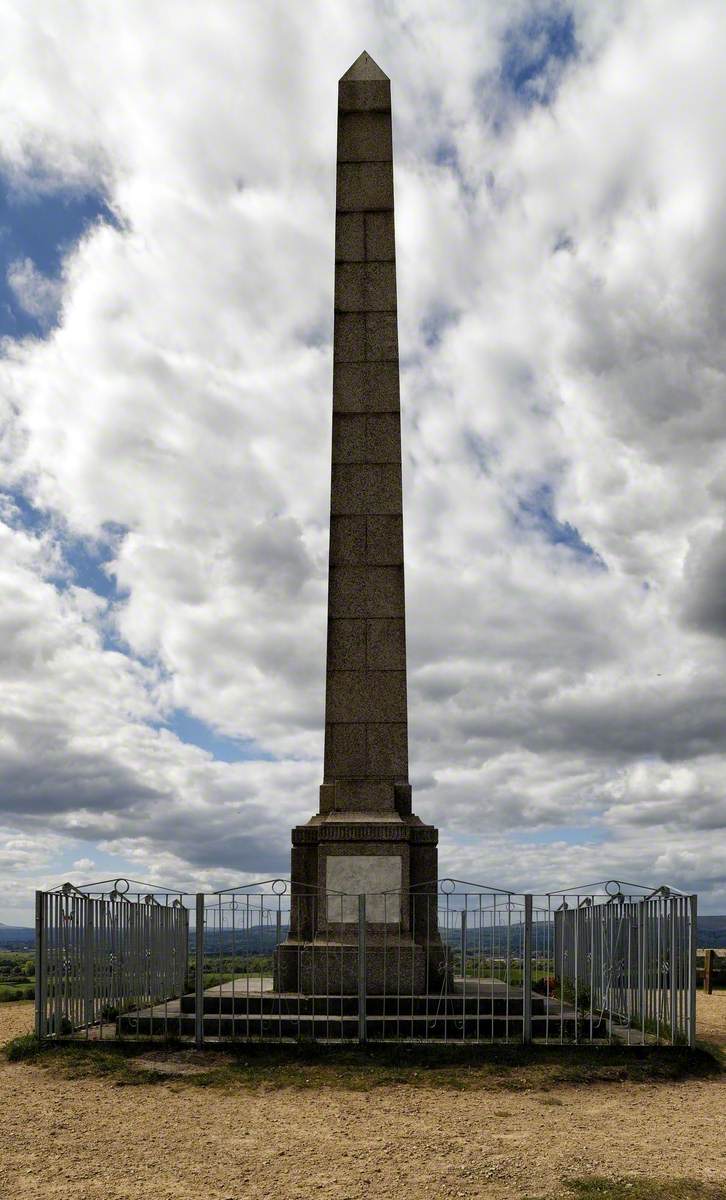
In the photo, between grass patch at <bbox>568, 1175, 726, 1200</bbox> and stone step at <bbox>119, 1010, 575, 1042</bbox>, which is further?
stone step at <bbox>119, 1010, 575, 1042</bbox>

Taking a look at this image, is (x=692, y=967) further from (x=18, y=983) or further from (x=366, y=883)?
(x=18, y=983)

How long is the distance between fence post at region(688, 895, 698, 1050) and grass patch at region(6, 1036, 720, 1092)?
203 millimetres

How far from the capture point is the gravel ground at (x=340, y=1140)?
22.0ft

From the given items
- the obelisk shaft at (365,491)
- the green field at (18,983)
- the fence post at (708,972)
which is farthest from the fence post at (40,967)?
the fence post at (708,972)

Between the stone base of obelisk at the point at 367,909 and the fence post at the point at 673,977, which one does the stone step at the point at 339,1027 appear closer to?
the stone base of obelisk at the point at 367,909

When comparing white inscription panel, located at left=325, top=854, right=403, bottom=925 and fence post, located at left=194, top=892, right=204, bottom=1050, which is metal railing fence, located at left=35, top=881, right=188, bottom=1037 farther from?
white inscription panel, located at left=325, top=854, right=403, bottom=925

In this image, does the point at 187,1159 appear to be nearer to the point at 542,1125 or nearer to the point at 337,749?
the point at 542,1125

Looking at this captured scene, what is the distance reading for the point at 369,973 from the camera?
41.1 ft

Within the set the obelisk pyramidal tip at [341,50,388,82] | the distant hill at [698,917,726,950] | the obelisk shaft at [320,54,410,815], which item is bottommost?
the distant hill at [698,917,726,950]

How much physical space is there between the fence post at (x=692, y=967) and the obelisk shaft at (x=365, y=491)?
13.2 ft

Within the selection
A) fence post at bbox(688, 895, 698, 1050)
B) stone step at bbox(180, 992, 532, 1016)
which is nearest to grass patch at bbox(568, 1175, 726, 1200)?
fence post at bbox(688, 895, 698, 1050)

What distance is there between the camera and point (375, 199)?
15500 mm

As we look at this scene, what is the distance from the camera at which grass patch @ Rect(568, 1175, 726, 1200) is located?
642 centimetres

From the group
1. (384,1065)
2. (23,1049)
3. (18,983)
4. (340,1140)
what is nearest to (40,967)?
(23,1049)
